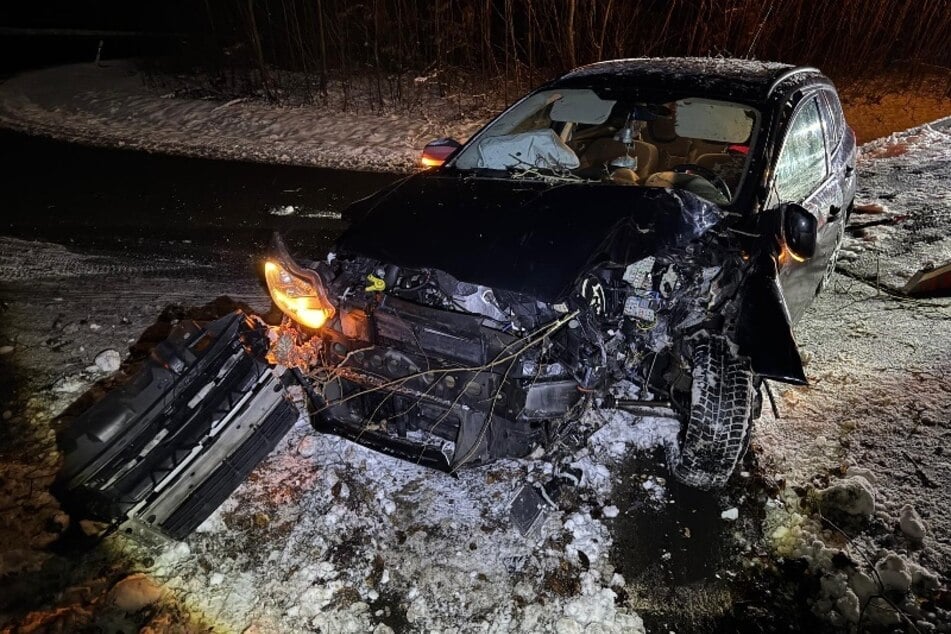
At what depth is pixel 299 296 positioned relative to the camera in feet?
8.98

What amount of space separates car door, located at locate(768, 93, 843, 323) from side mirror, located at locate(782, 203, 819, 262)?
131 mm

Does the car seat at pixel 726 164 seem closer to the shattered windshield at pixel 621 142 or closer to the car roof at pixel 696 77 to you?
the shattered windshield at pixel 621 142

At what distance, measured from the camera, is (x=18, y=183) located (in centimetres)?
718

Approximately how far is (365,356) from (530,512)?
1140 mm

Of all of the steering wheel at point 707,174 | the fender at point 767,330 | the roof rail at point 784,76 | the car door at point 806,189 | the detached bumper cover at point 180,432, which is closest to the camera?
the detached bumper cover at point 180,432

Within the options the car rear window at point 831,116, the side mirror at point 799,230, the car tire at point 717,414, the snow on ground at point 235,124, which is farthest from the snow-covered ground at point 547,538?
the snow on ground at point 235,124

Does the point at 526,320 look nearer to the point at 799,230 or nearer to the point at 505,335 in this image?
the point at 505,335

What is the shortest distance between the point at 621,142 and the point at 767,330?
169 cm

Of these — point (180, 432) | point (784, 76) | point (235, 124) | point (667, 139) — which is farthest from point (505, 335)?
point (235, 124)

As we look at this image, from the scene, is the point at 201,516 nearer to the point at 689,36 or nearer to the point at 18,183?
the point at 18,183

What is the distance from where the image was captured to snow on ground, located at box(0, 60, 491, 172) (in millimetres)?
8812

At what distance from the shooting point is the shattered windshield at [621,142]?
3.37 m

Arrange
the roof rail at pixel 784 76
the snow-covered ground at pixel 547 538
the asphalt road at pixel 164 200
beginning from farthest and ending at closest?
the asphalt road at pixel 164 200 → the roof rail at pixel 784 76 → the snow-covered ground at pixel 547 538

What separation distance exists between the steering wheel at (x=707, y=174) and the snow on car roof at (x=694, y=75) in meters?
0.47
